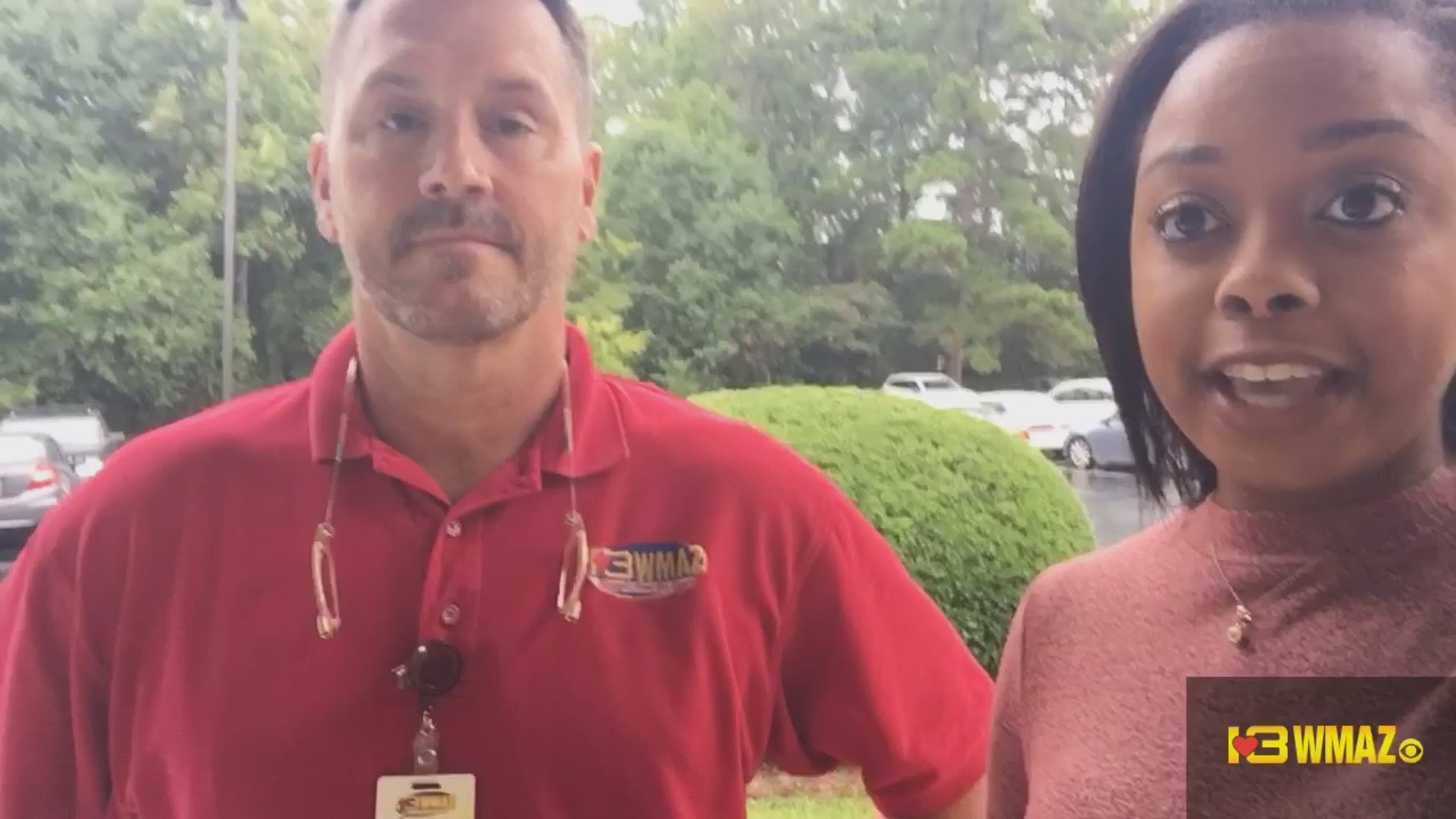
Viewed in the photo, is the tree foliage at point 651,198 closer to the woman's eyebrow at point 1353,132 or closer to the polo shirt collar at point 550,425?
the polo shirt collar at point 550,425

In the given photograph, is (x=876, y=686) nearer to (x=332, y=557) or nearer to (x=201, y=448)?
(x=332, y=557)

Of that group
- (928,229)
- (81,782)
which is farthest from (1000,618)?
(81,782)

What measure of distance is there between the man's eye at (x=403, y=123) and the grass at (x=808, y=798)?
816 mm

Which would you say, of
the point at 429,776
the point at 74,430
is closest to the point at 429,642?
the point at 429,776

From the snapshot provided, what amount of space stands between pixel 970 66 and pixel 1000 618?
0.72 metres

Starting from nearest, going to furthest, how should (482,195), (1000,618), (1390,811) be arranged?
(1390,811) < (482,195) < (1000,618)

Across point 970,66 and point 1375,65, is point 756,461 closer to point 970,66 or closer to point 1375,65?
point 970,66

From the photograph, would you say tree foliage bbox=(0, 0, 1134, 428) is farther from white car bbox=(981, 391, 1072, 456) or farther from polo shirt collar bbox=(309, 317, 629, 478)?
polo shirt collar bbox=(309, 317, 629, 478)

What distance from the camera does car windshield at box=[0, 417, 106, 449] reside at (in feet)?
5.46

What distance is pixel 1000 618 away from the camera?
1.70m

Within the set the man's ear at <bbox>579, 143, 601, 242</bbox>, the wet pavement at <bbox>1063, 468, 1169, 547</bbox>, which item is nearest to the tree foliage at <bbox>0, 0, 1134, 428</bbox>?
the wet pavement at <bbox>1063, 468, 1169, 547</bbox>

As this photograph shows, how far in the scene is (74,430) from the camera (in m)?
1.69

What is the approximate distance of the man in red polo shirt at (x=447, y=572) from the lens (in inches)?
45.6

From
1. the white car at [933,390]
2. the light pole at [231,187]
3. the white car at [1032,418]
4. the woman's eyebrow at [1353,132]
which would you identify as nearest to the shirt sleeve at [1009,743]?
the woman's eyebrow at [1353,132]
